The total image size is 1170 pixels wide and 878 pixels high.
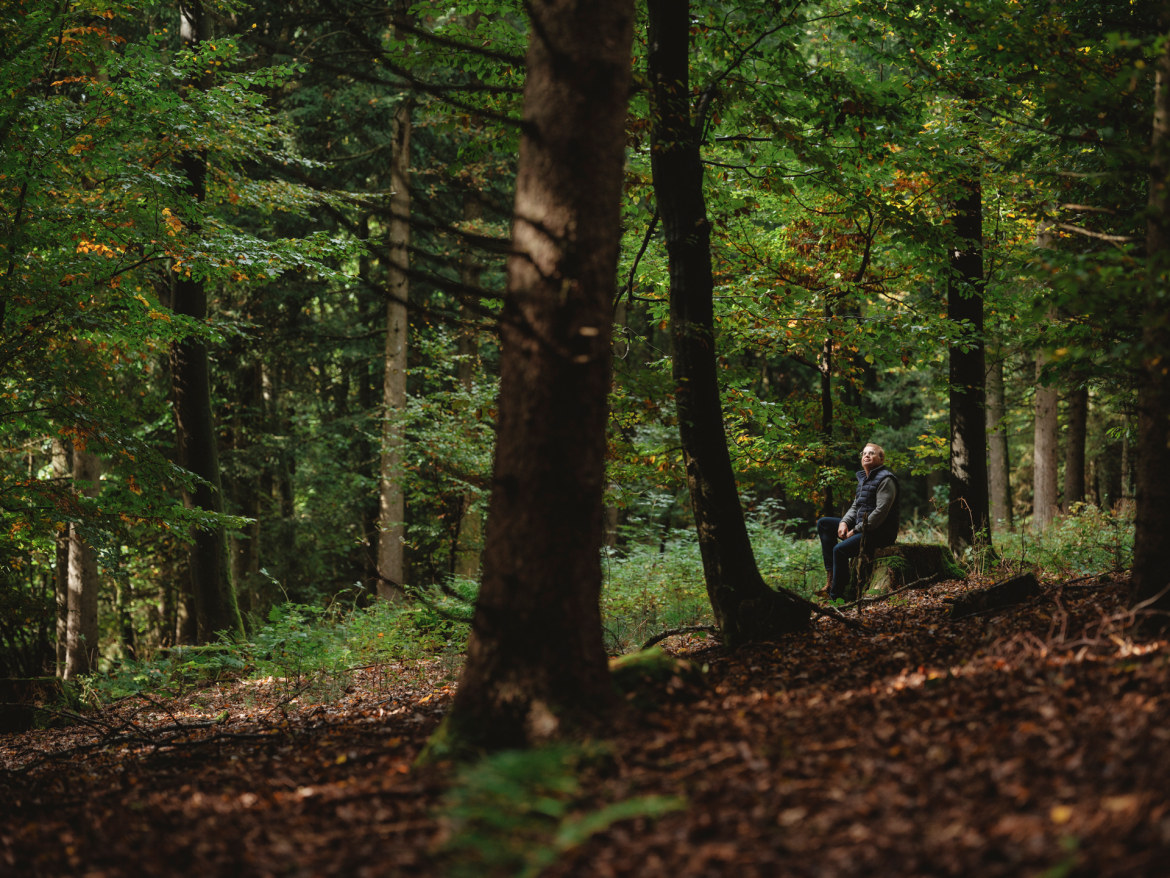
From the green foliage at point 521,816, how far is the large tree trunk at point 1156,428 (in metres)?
3.21

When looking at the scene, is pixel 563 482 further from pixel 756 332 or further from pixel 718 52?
pixel 756 332

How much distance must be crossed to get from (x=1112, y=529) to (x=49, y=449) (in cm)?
1919

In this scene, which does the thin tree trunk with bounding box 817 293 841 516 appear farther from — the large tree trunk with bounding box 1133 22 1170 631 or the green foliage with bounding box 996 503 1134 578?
the large tree trunk with bounding box 1133 22 1170 631

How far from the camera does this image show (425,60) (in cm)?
671

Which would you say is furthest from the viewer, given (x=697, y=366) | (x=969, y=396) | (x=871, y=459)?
(x=969, y=396)

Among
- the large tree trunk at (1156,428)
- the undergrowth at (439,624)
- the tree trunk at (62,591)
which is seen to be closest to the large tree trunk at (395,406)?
the undergrowth at (439,624)

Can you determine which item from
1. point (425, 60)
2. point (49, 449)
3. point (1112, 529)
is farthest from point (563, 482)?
point (49, 449)

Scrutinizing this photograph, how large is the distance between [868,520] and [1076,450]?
9417 mm

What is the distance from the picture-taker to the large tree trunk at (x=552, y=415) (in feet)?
11.9

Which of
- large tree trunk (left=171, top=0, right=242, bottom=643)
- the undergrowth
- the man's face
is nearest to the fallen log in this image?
the undergrowth

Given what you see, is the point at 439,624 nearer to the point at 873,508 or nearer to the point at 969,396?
the point at 873,508

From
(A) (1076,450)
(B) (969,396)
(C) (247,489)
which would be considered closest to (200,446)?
(C) (247,489)

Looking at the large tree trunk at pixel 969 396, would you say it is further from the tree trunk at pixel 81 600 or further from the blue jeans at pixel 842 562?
the tree trunk at pixel 81 600

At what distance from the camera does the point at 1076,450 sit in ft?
49.0
